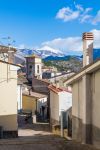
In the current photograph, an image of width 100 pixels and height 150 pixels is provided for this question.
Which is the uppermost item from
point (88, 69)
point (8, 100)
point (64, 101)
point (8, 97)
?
point (88, 69)

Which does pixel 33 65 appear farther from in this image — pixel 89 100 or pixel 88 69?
pixel 88 69

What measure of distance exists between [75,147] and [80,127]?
14.6 feet

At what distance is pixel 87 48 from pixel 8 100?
7.72 meters

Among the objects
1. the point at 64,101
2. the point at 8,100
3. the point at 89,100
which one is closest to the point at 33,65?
the point at 64,101

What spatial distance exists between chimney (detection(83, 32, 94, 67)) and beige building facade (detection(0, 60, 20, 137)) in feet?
21.7

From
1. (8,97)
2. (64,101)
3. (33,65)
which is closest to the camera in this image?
(8,97)

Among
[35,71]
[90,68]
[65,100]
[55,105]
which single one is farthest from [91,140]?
[35,71]

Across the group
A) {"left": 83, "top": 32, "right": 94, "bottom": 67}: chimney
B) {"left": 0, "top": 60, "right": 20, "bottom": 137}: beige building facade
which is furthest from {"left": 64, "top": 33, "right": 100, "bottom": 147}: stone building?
{"left": 0, "top": 60, "right": 20, "bottom": 137}: beige building facade

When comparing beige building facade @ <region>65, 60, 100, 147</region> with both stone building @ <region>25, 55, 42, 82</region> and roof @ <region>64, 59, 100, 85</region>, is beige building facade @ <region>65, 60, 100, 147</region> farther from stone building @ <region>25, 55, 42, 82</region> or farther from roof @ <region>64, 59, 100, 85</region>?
stone building @ <region>25, 55, 42, 82</region>

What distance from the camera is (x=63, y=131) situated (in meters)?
28.8

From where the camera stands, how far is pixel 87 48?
22.7 metres

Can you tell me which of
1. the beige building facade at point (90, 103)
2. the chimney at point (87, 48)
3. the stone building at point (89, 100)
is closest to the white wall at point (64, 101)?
the stone building at point (89, 100)

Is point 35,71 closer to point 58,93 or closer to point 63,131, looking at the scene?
point 58,93

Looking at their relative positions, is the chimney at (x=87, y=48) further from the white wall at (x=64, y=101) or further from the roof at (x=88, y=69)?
the white wall at (x=64, y=101)
